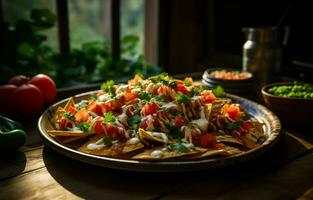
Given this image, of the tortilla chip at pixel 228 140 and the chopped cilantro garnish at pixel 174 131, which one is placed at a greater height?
the chopped cilantro garnish at pixel 174 131

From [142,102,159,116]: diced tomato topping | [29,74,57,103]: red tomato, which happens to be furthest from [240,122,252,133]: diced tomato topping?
[29,74,57,103]: red tomato

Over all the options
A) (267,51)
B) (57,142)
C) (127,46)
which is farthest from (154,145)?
(127,46)

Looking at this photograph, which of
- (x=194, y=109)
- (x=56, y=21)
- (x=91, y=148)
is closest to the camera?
(x=91, y=148)

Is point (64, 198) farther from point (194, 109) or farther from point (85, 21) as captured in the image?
point (85, 21)

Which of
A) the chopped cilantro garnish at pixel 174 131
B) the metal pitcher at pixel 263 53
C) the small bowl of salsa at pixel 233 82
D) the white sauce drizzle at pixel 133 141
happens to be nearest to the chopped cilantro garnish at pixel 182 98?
the chopped cilantro garnish at pixel 174 131

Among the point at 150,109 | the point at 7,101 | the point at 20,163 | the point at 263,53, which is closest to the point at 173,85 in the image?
the point at 150,109

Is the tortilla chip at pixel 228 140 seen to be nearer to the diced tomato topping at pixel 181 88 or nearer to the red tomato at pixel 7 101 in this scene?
the diced tomato topping at pixel 181 88
